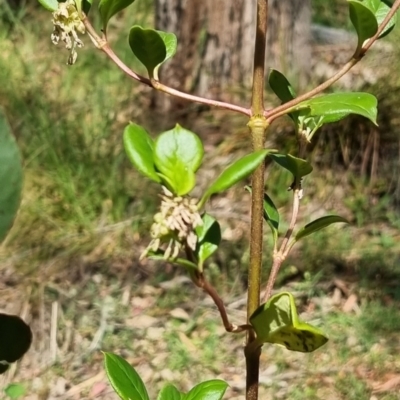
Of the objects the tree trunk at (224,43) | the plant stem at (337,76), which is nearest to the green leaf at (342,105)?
the plant stem at (337,76)

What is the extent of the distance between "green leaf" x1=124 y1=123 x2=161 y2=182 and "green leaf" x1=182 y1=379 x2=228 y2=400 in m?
0.18

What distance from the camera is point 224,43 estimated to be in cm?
291

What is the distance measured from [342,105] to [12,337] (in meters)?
0.29

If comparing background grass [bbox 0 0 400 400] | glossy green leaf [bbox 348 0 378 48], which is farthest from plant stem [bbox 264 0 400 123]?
background grass [bbox 0 0 400 400]

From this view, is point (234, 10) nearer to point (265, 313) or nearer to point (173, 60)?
point (173, 60)

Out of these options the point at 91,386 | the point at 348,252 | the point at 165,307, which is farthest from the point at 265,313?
A: the point at 348,252

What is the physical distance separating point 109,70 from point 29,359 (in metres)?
A: 1.43

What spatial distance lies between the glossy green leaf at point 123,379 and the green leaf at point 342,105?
9.3 inches

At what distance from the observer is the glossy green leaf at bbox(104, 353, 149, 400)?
1.86 ft

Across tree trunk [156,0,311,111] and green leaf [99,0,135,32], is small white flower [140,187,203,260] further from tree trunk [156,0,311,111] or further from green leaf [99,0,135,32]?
tree trunk [156,0,311,111]

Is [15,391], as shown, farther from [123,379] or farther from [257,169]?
[257,169]

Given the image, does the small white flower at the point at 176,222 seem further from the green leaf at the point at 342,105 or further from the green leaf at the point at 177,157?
the green leaf at the point at 342,105

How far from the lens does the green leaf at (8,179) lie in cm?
37

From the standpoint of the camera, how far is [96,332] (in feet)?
7.22
